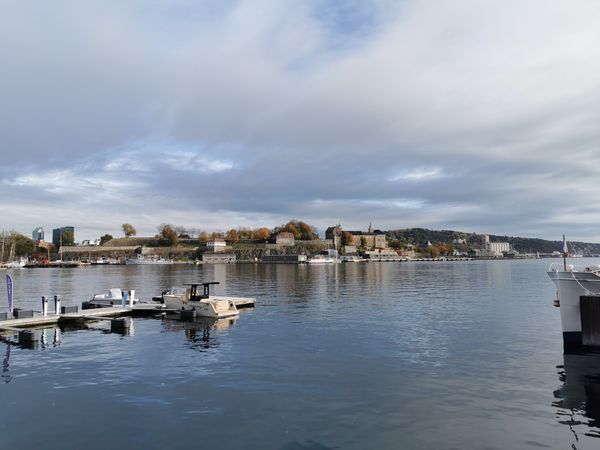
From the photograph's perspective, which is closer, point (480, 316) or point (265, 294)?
point (480, 316)

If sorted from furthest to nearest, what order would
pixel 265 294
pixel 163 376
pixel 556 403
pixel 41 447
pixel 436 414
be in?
1. pixel 265 294
2. pixel 163 376
3. pixel 556 403
4. pixel 436 414
5. pixel 41 447

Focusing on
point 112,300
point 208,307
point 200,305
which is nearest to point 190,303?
point 200,305

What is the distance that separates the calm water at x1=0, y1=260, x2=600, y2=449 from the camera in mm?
16172

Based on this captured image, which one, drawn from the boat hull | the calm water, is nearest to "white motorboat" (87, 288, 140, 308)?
the boat hull

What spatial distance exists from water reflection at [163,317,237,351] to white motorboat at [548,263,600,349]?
2200 cm

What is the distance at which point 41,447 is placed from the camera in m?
15.2

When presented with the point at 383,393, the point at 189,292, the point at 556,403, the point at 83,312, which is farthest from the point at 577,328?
the point at 83,312

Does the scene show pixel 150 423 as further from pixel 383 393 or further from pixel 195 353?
pixel 195 353

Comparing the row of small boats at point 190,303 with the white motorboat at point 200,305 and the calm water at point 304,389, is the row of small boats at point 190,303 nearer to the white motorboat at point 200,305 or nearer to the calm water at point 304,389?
the white motorboat at point 200,305

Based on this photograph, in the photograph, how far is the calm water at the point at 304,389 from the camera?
16.2m

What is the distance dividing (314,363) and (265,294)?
45159 mm

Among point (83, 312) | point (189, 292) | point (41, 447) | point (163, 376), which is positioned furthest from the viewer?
point (189, 292)

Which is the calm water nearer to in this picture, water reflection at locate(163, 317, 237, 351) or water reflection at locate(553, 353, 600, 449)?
water reflection at locate(553, 353, 600, 449)

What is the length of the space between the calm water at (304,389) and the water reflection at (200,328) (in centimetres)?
29
